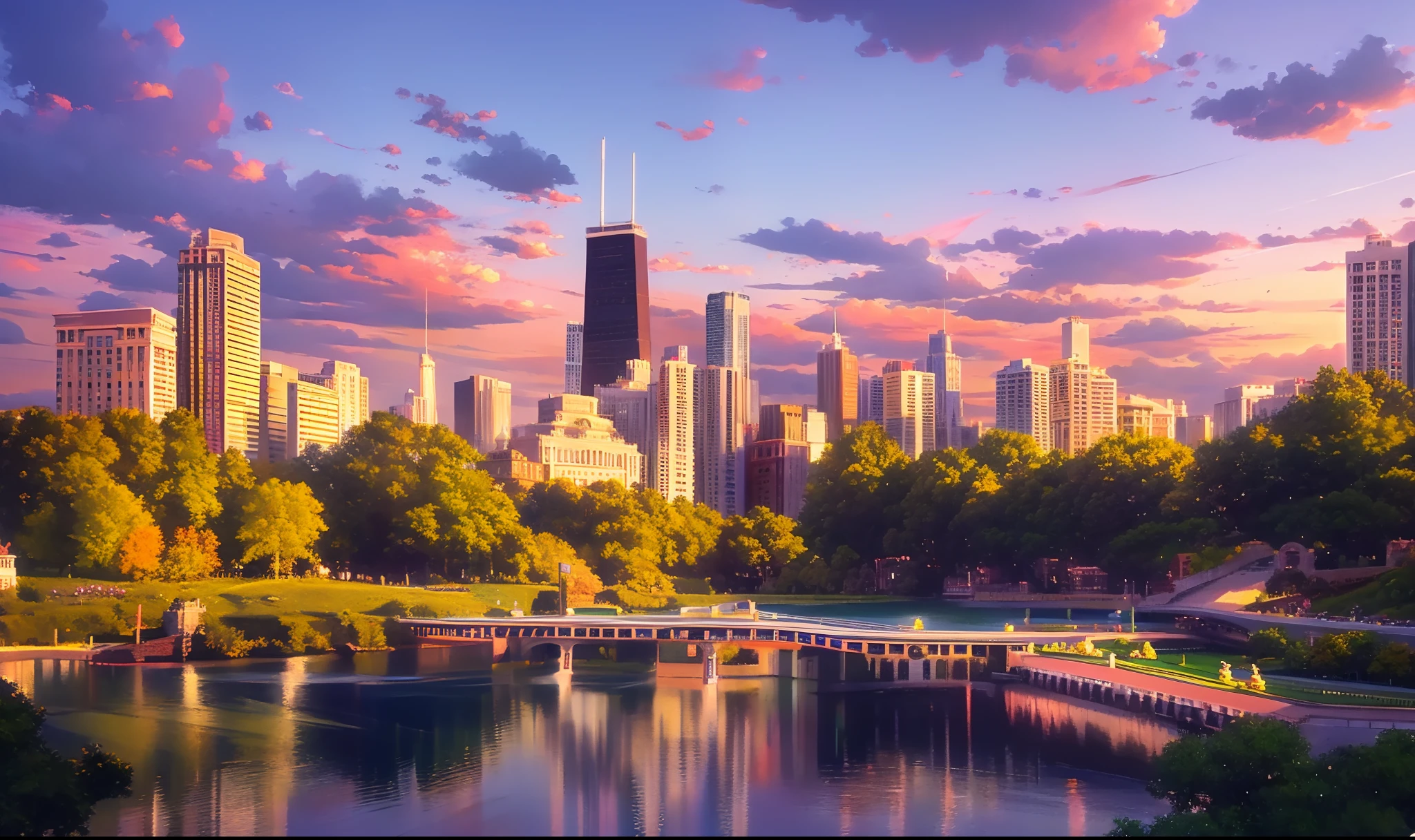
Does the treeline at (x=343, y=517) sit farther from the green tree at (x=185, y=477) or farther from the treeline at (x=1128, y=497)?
the treeline at (x=1128, y=497)

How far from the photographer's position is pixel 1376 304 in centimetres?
15650

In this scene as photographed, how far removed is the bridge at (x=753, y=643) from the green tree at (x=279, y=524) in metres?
12.8

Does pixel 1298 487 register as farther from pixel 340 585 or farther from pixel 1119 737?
pixel 340 585

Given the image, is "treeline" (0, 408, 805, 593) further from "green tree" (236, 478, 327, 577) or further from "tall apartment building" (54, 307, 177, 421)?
"tall apartment building" (54, 307, 177, 421)

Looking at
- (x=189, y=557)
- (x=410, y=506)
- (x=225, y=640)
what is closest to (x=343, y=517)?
(x=410, y=506)

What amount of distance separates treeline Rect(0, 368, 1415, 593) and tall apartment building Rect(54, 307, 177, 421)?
68499 mm

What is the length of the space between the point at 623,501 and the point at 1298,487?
56.6 metres

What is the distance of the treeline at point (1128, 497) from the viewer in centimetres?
8956

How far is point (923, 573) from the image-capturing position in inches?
5133

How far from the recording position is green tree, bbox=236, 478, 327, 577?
323 ft

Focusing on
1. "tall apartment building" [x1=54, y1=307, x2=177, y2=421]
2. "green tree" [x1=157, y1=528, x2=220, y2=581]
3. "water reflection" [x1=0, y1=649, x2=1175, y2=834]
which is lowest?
"water reflection" [x1=0, y1=649, x2=1175, y2=834]

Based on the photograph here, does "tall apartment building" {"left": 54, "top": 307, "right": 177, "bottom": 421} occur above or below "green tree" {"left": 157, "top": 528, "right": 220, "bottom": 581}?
above

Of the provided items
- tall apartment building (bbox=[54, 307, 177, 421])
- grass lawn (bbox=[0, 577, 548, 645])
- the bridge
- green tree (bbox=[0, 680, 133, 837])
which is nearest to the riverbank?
grass lawn (bbox=[0, 577, 548, 645])

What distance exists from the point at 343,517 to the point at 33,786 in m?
75.3
